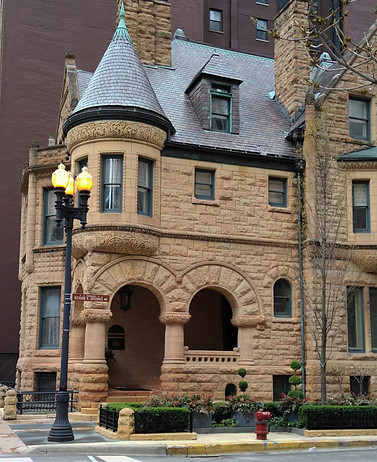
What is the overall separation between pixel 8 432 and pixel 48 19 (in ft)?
82.1

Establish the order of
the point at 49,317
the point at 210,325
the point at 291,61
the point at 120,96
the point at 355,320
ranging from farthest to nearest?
the point at 291,61, the point at 210,325, the point at 49,317, the point at 355,320, the point at 120,96

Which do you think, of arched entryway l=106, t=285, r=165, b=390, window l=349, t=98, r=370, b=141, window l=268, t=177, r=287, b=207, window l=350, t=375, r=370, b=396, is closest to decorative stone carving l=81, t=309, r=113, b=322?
arched entryway l=106, t=285, r=165, b=390

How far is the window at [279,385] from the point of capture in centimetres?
2247

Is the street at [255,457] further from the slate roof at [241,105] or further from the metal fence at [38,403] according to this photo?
the slate roof at [241,105]

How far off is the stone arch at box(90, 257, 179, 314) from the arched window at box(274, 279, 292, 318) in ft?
13.4

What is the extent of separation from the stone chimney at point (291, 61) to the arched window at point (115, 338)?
1103 centimetres

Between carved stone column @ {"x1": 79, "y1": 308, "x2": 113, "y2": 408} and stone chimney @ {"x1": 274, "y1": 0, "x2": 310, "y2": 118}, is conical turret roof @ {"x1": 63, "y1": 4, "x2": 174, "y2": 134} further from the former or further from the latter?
stone chimney @ {"x1": 274, "y1": 0, "x2": 310, "y2": 118}

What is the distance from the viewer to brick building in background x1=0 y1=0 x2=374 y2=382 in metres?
31.8

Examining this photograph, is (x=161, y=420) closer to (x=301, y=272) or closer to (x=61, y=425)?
(x=61, y=425)

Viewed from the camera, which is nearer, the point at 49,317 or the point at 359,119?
the point at 49,317

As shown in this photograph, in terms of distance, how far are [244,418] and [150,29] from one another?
16.6 metres

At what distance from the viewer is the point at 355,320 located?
77.4 ft

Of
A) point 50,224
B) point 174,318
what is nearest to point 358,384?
point 174,318

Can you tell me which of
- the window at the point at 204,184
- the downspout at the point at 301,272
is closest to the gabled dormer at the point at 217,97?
the window at the point at 204,184
